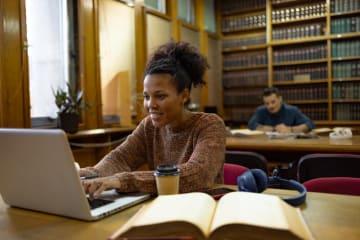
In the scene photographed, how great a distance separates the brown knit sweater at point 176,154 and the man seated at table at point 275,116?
2303 millimetres

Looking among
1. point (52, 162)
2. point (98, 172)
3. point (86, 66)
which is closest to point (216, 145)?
point (98, 172)

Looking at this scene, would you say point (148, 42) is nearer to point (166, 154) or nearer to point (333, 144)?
point (333, 144)

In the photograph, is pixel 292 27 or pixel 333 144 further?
pixel 292 27

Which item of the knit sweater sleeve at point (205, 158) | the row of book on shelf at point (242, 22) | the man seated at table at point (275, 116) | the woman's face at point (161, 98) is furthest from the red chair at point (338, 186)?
the row of book on shelf at point (242, 22)

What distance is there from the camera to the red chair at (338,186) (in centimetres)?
134

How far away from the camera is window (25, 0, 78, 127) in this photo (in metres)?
3.04

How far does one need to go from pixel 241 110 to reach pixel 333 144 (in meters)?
3.51

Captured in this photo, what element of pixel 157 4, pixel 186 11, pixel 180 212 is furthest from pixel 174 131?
pixel 186 11

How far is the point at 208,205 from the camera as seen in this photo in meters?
0.80

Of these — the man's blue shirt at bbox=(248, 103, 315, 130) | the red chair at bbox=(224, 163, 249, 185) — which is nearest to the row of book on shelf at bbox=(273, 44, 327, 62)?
the man's blue shirt at bbox=(248, 103, 315, 130)

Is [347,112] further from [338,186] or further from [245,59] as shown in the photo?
[338,186]

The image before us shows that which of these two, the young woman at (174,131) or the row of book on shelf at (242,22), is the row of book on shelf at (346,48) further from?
the young woman at (174,131)

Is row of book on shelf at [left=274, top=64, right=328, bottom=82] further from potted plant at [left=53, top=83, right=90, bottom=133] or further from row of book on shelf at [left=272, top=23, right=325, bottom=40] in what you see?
potted plant at [left=53, top=83, right=90, bottom=133]

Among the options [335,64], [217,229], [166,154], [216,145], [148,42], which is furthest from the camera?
[335,64]
